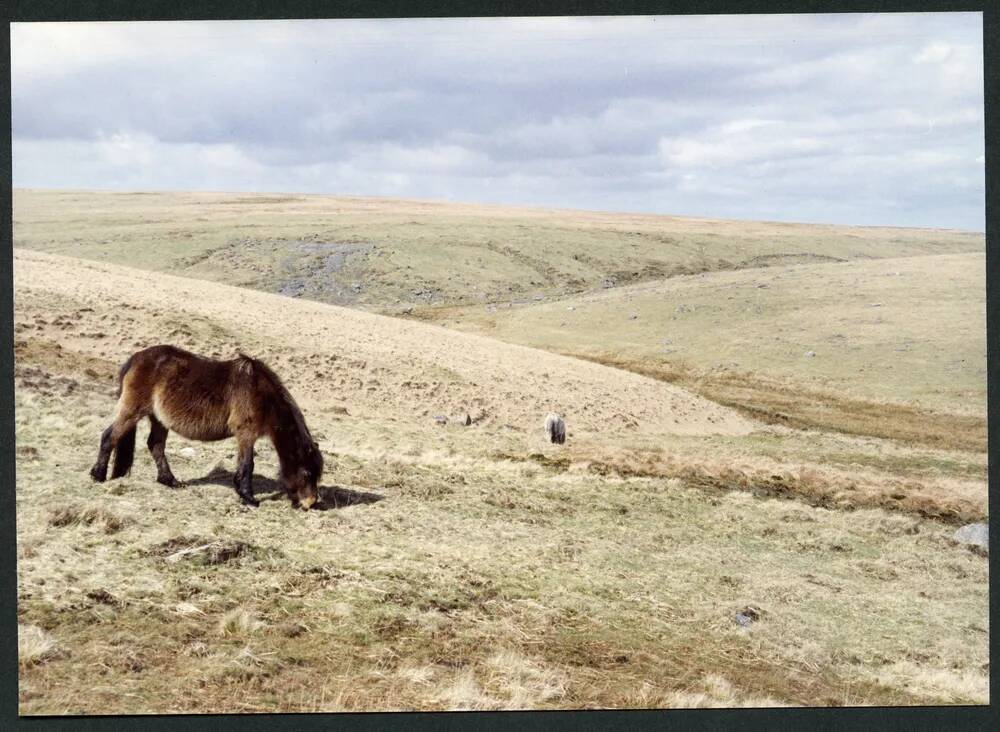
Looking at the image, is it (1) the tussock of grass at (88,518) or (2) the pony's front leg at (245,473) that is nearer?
(1) the tussock of grass at (88,518)

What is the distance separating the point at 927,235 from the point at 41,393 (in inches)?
4406

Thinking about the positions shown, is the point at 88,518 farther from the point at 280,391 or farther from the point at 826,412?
the point at 826,412

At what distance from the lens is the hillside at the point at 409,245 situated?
62.8m

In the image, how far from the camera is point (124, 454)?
1188 cm

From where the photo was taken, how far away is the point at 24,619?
9.29m

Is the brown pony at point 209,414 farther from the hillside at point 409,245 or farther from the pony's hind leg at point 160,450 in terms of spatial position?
the hillside at point 409,245

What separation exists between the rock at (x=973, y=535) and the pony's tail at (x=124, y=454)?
1438cm

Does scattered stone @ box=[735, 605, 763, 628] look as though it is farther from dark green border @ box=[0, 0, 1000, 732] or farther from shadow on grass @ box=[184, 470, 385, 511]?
shadow on grass @ box=[184, 470, 385, 511]

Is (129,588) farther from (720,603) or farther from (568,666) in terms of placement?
(720,603)

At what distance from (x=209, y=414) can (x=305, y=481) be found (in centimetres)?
165

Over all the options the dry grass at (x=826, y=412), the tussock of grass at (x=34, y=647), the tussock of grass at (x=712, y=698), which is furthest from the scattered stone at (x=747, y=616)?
the dry grass at (x=826, y=412)

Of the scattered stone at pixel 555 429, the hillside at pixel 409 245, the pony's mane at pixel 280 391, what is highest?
the hillside at pixel 409 245

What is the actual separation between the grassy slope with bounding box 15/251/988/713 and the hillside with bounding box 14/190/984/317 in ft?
117

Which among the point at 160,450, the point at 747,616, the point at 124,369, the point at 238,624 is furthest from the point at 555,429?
the point at 238,624
